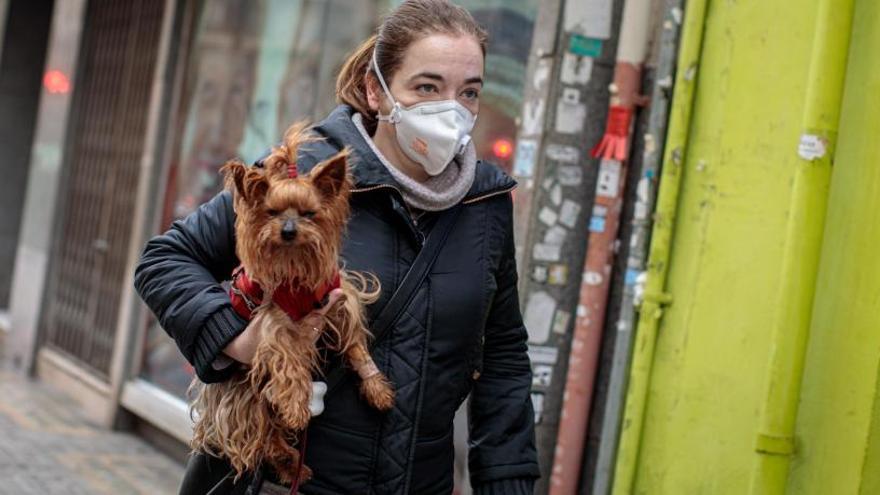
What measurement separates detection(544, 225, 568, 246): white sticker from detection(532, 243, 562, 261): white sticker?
0.02 metres

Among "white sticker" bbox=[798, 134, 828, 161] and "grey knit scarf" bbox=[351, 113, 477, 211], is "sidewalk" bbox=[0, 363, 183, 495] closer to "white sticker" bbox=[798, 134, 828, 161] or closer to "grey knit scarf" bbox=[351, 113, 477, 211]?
"white sticker" bbox=[798, 134, 828, 161]

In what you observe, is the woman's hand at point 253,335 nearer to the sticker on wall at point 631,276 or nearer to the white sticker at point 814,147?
the white sticker at point 814,147

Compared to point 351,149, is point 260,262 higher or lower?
lower

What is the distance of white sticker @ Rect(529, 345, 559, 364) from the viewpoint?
5383 mm

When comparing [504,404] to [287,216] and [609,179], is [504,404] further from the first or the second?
[609,179]

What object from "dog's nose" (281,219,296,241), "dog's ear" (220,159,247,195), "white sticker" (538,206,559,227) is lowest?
"dog's nose" (281,219,296,241)

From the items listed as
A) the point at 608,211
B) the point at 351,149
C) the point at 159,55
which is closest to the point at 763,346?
the point at 608,211

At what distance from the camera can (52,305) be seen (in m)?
11.6

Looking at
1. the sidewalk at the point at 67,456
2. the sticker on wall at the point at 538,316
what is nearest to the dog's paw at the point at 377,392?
the sticker on wall at the point at 538,316

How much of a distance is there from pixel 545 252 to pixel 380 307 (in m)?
2.71

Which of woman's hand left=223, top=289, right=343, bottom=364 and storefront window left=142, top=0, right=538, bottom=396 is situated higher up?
storefront window left=142, top=0, right=538, bottom=396

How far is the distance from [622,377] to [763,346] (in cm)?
78

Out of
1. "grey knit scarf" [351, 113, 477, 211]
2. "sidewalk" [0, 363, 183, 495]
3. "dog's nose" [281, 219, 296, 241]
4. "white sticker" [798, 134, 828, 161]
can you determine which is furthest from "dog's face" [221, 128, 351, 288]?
"sidewalk" [0, 363, 183, 495]

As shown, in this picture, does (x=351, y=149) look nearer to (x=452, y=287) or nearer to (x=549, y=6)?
(x=452, y=287)
